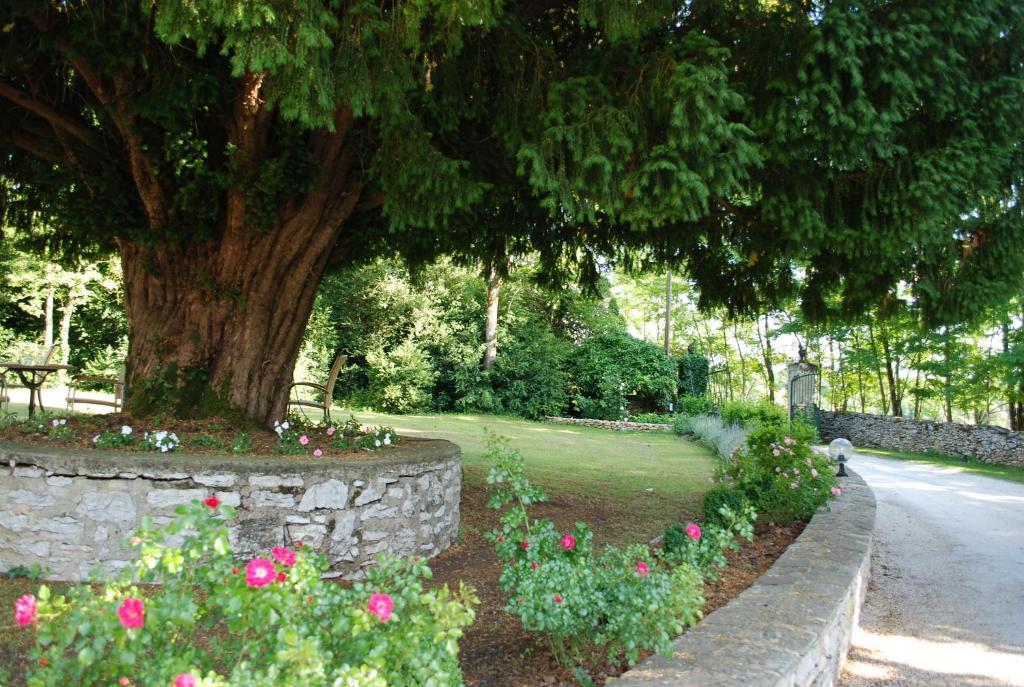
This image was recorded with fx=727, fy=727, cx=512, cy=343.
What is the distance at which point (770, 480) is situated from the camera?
6031 millimetres

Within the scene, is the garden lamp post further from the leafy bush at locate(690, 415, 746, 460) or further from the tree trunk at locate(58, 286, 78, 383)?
the tree trunk at locate(58, 286, 78, 383)

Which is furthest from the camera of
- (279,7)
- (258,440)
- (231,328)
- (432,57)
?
(231,328)

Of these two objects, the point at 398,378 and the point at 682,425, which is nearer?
the point at 682,425

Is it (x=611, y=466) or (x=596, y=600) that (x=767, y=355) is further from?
(x=596, y=600)

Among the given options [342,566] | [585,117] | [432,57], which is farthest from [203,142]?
[342,566]

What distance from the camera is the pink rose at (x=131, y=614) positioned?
1650 millimetres

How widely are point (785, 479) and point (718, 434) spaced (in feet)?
27.6

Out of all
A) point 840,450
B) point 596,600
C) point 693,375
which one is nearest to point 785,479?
point 840,450

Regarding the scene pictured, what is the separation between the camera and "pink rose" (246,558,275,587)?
178cm

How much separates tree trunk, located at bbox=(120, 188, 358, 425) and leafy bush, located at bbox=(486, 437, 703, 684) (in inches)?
130

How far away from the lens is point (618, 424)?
2017 centimetres

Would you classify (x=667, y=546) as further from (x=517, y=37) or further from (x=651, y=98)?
(x=517, y=37)

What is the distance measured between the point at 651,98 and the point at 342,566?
11.9ft

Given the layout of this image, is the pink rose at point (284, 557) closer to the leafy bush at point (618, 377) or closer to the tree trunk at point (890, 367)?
the leafy bush at point (618, 377)
